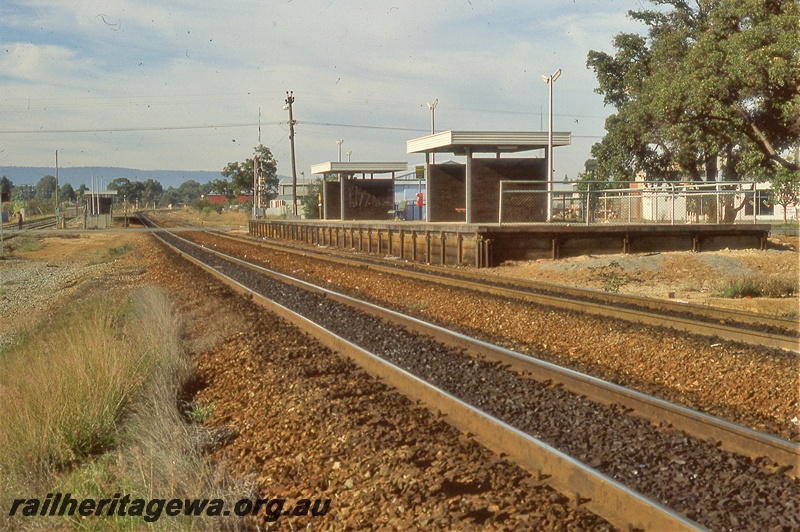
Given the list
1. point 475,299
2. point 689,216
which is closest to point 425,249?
point 689,216

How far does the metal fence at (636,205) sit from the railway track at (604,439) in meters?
13.8

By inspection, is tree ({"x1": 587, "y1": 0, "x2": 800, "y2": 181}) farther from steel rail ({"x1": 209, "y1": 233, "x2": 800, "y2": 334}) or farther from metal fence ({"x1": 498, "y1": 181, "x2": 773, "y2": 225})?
steel rail ({"x1": 209, "y1": 233, "x2": 800, "y2": 334})

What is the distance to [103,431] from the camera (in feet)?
22.9

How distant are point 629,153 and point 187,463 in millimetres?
43369

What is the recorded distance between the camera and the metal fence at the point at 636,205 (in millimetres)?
23684

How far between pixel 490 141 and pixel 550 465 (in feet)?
82.2

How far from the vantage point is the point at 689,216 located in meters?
24.6

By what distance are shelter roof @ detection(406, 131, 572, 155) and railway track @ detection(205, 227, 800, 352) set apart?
12.2 metres

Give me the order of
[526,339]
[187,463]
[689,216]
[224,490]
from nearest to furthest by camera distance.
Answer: [224,490], [187,463], [526,339], [689,216]

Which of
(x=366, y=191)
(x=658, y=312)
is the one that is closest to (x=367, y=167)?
(x=366, y=191)

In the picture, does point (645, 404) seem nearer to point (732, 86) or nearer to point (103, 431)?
point (103, 431)

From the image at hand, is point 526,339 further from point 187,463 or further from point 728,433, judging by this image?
point 187,463

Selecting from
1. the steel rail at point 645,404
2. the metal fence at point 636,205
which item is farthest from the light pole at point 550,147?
the steel rail at point 645,404

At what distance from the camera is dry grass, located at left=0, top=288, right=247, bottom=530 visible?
5207mm
